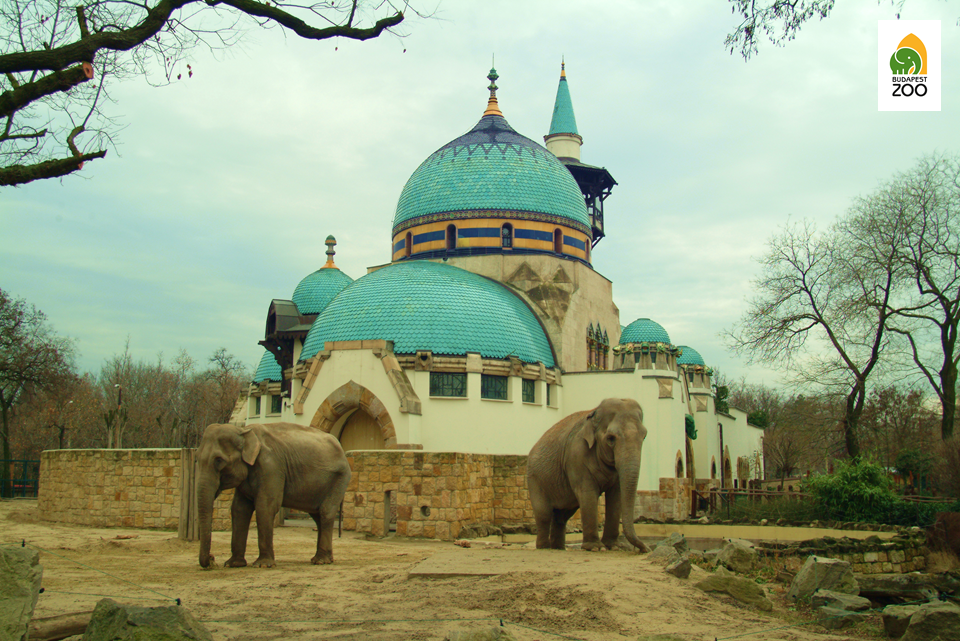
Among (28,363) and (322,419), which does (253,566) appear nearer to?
(322,419)

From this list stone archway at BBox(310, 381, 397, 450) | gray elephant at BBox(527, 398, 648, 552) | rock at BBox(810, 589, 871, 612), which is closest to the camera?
rock at BBox(810, 589, 871, 612)

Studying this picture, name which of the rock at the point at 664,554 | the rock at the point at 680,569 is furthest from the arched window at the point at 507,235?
the rock at the point at 680,569

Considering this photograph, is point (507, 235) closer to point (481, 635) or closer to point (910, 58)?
point (910, 58)

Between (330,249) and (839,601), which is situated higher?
(330,249)

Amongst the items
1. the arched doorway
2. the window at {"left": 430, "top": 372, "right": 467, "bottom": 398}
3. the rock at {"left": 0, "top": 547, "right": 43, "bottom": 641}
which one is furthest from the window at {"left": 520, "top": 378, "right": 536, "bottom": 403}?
the rock at {"left": 0, "top": 547, "right": 43, "bottom": 641}

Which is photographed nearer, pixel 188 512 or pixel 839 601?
pixel 839 601

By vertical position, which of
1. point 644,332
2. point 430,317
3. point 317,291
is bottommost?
point 430,317

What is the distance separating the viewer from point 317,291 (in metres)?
37.9

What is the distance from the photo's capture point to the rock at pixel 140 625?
20.4 ft

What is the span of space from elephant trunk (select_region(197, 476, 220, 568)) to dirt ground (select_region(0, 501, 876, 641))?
0.78 ft

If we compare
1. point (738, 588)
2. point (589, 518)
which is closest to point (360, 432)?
point (589, 518)

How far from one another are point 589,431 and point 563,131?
120 ft

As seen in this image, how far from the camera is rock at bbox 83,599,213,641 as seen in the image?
6230mm

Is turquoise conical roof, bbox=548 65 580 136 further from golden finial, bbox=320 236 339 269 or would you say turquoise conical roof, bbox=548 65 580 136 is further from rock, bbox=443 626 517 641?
rock, bbox=443 626 517 641
